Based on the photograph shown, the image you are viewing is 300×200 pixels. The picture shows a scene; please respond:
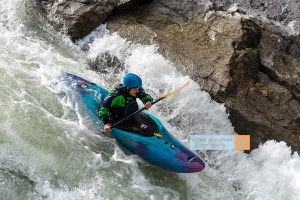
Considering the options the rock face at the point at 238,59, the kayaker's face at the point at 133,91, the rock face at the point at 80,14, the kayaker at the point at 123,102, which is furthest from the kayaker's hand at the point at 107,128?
the rock face at the point at 80,14

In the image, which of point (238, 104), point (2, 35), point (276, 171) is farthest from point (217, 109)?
point (2, 35)

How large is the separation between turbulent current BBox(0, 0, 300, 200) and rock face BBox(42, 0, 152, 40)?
180 mm

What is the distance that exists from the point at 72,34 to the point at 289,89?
4.42 m

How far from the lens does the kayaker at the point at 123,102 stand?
6.22 meters

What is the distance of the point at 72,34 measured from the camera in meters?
9.05

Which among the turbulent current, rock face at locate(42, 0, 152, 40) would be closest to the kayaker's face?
the turbulent current

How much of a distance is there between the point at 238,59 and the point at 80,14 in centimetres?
334

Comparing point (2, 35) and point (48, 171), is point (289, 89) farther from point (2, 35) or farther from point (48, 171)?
point (2, 35)

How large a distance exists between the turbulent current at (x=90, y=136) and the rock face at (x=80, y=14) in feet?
0.59

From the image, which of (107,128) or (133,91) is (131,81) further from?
(107,128)

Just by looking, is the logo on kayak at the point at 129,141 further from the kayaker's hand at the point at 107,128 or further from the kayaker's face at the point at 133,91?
the kayaker's face at the point at 133,91

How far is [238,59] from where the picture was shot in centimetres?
809

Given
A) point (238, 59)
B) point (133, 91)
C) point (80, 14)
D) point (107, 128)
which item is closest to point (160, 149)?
point (107, 128)

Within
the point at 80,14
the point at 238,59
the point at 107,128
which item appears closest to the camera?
the point at 107,128
